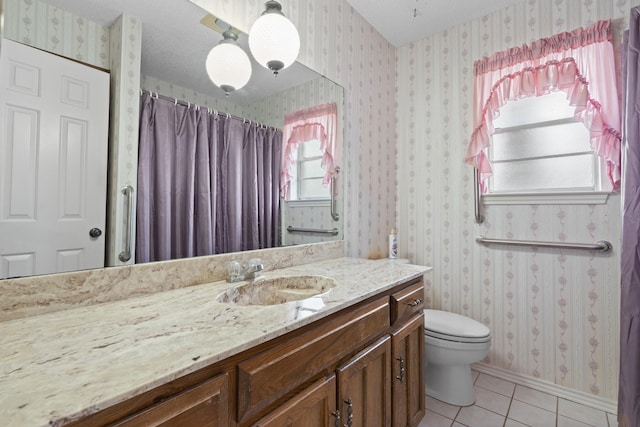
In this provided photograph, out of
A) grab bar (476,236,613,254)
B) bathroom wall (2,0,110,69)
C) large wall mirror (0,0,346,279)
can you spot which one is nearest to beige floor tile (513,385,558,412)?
grab bar (476,236,613,254)

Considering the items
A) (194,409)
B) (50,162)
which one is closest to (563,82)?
(194,409)

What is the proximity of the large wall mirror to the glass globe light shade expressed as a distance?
25mm

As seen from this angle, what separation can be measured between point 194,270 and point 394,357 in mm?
894

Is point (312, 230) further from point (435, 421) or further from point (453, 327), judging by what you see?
point (435, 421)

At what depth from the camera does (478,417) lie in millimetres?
1652

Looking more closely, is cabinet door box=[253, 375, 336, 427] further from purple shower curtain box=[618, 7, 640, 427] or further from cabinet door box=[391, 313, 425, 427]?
purple shower curtain box=[618, 7, 640, 427]

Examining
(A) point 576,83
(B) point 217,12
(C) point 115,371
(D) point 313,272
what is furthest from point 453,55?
(C) point 115,371

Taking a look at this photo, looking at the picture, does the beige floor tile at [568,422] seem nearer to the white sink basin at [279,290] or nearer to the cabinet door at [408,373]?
the cabinet door at [408,373]

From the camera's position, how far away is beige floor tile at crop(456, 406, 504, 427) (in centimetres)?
160

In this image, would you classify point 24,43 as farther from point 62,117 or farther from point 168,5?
point 168,5

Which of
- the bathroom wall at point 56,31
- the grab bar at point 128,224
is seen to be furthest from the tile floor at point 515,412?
the bathroom wall at point 56,31

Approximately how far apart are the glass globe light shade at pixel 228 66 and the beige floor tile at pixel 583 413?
8.10 ft

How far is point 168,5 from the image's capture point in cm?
111

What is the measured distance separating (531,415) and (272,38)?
7.88 feet
